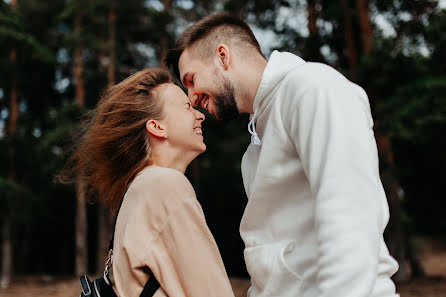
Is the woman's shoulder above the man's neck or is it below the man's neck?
below

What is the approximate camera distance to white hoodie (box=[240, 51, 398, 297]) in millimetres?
1184

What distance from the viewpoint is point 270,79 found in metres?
1.67

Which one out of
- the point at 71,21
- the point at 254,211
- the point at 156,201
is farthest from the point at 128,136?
the point at 71,21

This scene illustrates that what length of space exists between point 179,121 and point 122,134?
30 centimetres

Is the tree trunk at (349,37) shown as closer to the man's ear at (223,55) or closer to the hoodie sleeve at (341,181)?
the man's ear at (223,55)

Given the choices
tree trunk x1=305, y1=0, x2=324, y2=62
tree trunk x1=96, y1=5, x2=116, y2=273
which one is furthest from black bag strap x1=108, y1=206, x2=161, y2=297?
tree trunk x1=96, y1=5, x2=116, y2=273

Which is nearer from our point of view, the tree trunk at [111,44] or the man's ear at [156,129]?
the man's ear at [156,129]

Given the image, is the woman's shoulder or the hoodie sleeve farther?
the woman's shoulder

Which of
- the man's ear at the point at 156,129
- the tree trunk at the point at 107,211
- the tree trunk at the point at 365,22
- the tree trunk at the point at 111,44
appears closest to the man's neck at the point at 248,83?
the man's ear at the point at 156,129

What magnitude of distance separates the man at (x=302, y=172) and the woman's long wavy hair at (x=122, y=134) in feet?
1.27

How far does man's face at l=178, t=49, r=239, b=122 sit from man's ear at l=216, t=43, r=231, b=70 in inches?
1.0

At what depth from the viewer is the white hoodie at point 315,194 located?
3.88ft

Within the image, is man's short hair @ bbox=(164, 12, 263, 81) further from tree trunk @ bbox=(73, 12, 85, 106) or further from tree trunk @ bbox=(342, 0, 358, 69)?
tree trunk @ bbox=(73, 12, 85, 106)

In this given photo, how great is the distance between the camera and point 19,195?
622 inches
